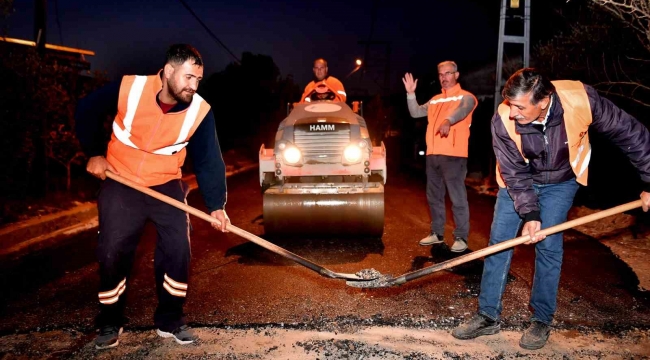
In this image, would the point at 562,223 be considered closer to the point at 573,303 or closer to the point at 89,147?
the point at 573,303

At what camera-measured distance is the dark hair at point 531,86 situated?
2783mm

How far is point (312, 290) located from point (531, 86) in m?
2.48

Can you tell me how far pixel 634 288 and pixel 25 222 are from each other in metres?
7.29

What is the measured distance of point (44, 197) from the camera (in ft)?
25.3

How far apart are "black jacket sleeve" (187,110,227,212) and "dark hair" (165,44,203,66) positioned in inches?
17.5

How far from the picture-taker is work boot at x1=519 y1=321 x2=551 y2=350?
9.92ft

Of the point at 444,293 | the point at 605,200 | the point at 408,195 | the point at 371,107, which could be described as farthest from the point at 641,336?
the point at 371,107

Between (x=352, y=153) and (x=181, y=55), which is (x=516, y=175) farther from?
Result: (x=352, y=153)

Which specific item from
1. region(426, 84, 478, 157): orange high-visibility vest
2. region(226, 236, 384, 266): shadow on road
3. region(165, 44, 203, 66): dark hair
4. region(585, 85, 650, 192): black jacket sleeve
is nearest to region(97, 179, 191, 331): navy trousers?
region(165, 44, 203, 66): dark hair

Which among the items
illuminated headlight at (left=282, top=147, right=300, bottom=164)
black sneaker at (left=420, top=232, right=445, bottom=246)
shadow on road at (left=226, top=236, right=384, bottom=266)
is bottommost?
shadow on road at (left=226, top=236, right=384, bottom=266)

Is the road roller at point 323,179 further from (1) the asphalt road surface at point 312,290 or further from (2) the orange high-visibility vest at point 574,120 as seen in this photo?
(2) the orange high-visibility vest at point 574,120

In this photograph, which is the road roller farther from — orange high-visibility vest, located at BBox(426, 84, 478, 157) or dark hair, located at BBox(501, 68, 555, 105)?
dark hair, located at BBox(501, 68, 555, 105)

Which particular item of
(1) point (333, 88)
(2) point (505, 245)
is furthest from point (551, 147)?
(1) point (333, 88)

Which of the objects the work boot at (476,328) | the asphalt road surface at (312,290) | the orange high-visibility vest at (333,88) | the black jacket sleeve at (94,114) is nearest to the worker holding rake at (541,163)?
the work boot at (476,328)
